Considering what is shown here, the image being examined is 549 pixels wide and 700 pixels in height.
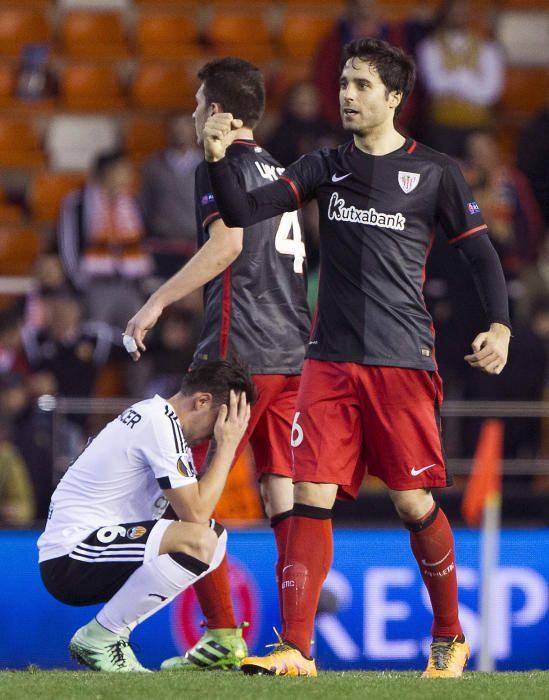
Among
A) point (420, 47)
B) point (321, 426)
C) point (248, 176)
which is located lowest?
point (321, 426)

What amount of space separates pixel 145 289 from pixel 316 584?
607cm

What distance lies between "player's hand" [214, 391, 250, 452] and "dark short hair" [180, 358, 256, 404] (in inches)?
1.3

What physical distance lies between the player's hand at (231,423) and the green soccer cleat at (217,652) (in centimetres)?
83

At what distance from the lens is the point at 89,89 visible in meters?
13.9

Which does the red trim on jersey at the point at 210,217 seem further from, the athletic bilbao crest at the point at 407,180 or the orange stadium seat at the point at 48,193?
the orange stadium seat at the point at 48,193

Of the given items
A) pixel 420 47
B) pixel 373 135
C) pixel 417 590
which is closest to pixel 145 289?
pixel 420 47

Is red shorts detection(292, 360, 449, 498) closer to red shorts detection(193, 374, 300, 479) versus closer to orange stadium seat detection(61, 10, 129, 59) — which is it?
red shorts detection(193, 374, 300, 479)

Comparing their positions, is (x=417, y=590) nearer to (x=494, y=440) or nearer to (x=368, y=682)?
(x=494, y=440)

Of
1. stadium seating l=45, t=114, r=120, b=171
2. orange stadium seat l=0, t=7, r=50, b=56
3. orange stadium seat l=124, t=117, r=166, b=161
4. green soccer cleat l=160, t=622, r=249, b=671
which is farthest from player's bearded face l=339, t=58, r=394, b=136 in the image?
orange stadium seat l=0, t=7, r=50, b=56

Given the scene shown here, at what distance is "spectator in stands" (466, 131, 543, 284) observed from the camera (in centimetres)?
1109

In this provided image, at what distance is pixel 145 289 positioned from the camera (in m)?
11.2

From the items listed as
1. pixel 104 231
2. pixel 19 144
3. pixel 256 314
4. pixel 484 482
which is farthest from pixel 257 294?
pixel 19 144

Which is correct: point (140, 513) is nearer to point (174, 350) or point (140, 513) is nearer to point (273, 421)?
point (273, 421)

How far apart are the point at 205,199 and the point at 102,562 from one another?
1486 mm
